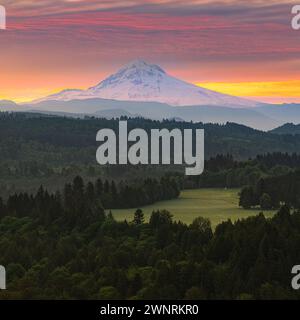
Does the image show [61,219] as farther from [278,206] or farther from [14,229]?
[278,206]

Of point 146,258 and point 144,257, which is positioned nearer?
point 146,258

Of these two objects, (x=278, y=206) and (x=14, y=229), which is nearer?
(x=14, y=229)

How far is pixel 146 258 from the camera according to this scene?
125m

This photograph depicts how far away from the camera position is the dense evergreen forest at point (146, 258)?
340ft

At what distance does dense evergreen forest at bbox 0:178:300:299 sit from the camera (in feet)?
340

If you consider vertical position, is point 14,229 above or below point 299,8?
below

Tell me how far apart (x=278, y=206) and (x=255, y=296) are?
3794 inches

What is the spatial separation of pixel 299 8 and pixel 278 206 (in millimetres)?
94643

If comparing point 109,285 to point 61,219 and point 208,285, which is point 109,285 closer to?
point 208,285

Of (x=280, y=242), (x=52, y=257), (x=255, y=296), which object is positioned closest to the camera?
(x=255, y=296)
